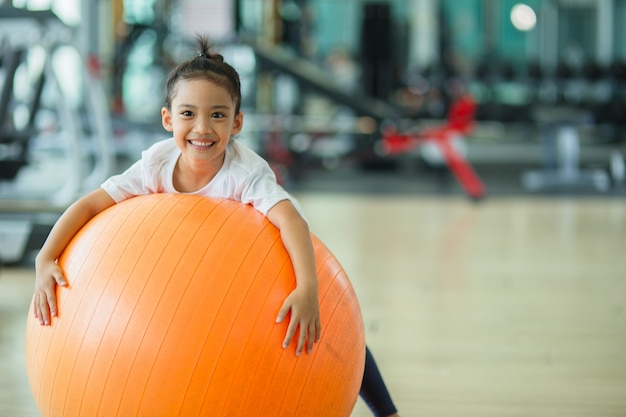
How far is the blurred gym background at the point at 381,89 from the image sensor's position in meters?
7.47

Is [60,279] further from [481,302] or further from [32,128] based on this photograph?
[32,128]

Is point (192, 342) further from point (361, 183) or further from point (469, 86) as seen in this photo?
point (469, 86)

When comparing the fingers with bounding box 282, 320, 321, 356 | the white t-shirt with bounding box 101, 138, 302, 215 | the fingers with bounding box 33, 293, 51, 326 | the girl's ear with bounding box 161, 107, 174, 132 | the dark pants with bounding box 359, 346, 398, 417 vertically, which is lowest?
the dark pants with bounding box 359, 346, 398, 417

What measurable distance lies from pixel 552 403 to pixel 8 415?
1369 mm

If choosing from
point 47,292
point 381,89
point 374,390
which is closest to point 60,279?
point 47,292

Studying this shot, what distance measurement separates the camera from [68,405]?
57.5 inches

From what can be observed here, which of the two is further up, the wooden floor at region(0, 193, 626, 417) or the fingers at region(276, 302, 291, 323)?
the fingers at region(276, 302, 291, 323)

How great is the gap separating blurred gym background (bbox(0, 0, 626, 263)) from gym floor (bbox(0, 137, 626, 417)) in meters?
1.24

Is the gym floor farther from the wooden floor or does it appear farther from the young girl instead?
the young girl

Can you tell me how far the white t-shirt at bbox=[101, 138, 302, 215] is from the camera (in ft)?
5.32

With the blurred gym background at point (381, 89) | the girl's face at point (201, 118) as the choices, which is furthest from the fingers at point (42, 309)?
the blurred gym background at point (381, 89)

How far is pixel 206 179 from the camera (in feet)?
5.57

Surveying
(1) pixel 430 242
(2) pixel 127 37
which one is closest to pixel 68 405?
(1) pixel 430 242

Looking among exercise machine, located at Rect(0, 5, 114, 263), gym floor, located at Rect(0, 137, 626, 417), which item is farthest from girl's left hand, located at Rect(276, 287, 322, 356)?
exercise machine, located at Rect(0, 5, 114, 263)
